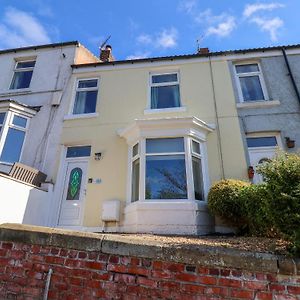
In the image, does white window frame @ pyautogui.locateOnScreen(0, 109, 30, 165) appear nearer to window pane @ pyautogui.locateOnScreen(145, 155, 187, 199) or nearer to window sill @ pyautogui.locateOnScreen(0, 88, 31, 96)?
window sill @ pyautogui.locateOnScreen(0, 88, 31, 96)

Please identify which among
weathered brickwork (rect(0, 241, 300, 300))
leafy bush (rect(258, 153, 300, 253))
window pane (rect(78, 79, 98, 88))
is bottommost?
weathered brickwork (rect(0, 241, 300, 300))

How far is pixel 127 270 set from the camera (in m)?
3.16

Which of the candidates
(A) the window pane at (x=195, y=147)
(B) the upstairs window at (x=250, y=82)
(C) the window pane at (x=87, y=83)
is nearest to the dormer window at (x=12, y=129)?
(C) the window pane at (x=87, y=83)

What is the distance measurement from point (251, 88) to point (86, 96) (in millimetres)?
6295

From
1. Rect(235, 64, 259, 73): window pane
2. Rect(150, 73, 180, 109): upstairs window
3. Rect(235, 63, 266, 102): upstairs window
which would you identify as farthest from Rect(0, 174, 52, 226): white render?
Rect(235, 64, 259, 73): window pane

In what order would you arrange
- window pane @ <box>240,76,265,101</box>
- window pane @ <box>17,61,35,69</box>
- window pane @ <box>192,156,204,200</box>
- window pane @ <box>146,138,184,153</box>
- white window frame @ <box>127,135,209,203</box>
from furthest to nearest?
window pane @ <box>17,61,35,69</box>
window pane @ <box>240,76,265,101</box>
window pane @ <box>146,138,184,153</box>
window pane @ <box>192,156,204,200</box>
white window frame @ <box>127,135,209,203</box>

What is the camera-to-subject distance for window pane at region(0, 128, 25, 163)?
9117 millimetres

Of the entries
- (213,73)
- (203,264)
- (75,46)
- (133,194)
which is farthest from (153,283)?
(75,46)

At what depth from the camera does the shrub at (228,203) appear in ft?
21.9

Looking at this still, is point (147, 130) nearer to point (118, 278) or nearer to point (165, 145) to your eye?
point (165, 145)

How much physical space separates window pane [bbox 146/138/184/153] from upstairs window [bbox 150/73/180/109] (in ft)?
6.40

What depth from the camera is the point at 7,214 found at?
6.77 metres

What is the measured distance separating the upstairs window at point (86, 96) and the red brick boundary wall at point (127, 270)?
7062 millimetres

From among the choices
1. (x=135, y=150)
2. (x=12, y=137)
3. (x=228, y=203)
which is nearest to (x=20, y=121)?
(x=12, y=137)
